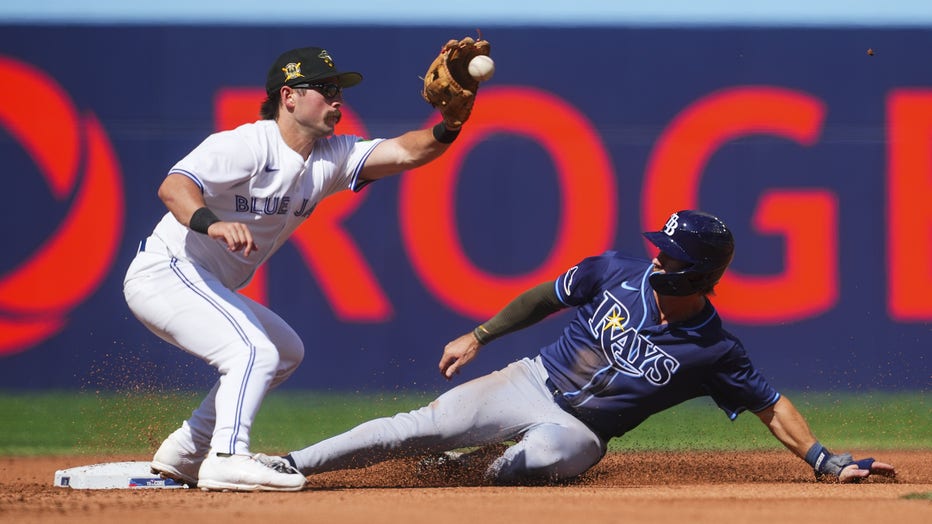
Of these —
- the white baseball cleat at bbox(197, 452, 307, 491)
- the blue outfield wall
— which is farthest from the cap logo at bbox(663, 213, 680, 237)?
the blue outfield wall

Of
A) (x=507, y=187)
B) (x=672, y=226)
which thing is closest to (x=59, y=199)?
(x=507, y=187)

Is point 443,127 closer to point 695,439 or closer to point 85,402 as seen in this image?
point 695,439

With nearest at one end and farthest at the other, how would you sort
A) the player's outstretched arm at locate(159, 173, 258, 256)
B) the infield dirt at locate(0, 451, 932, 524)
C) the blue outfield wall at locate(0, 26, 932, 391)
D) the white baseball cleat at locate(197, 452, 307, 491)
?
1. the infield dirt at locate(0, 451, 932, 524)
2. the player's outstretched arm at locate(159, 173, 258, 256)
3. the white baseball cleat at locate(197, 452, 307, 491)
4. the blue outfield wall at locate(0, 26, 932, 391)

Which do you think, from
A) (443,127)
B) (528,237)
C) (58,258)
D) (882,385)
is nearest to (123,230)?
(58,258)

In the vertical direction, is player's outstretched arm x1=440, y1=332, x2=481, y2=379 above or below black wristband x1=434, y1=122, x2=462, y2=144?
below

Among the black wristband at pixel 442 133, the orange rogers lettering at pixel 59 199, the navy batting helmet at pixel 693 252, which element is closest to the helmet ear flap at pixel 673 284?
the navy batting helmet at pixel 693 252

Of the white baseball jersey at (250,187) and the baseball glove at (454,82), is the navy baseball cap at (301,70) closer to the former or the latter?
the white baseball jersey at (250,187)

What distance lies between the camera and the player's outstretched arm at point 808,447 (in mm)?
4074

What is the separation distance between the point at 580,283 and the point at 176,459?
1.60 m

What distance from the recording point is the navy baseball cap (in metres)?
4.16

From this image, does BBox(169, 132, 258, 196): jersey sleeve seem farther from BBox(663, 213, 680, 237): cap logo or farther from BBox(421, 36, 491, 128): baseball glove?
BBox(663, 213, 680, 237): cap logo

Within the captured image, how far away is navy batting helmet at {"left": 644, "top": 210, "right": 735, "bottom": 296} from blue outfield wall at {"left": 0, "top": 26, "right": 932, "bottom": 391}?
343 centimetres

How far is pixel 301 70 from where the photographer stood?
13.7 feet

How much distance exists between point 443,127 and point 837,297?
13.3ft
